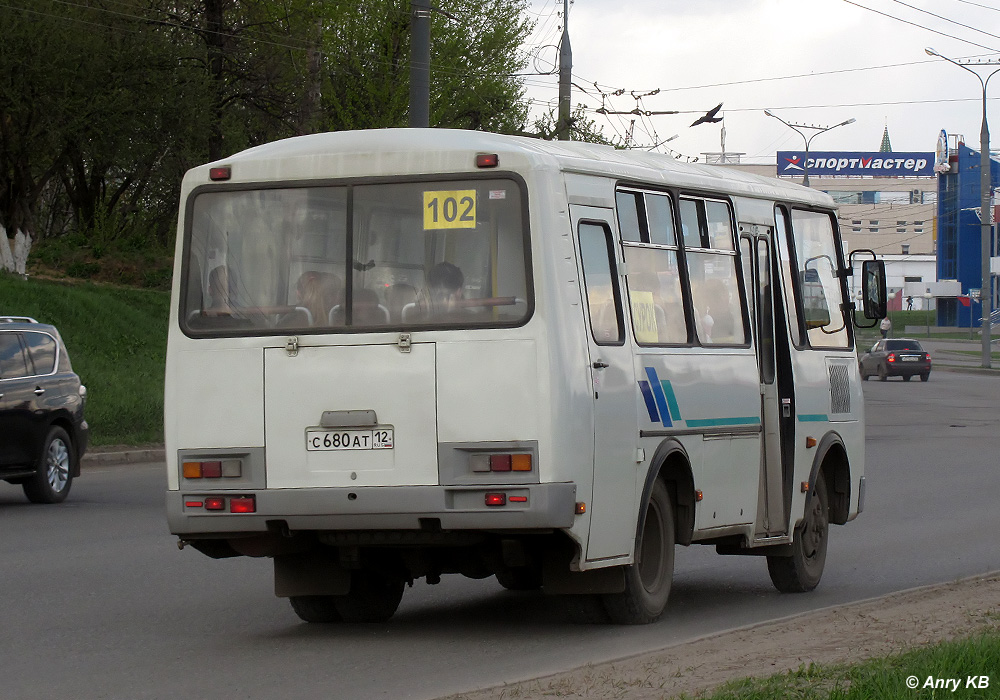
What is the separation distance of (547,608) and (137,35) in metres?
28.7

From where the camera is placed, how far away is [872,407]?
39188 mm

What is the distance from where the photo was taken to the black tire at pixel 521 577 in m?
9.04

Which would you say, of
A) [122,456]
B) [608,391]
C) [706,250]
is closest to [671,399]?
[608,391]

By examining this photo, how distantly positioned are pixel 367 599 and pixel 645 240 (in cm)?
263

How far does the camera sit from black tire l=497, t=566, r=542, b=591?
9039 mm

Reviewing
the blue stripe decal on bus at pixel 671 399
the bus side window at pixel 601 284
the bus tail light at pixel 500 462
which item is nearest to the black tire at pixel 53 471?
the blue stripe decal on bus at pixel 671 399

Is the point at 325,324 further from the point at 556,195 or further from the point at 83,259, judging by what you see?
the point at 83,259

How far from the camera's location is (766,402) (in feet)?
34.7

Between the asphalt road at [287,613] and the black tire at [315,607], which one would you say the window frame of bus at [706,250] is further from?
the black tire at [315,607]

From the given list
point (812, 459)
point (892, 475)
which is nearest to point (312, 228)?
point (812, 459)

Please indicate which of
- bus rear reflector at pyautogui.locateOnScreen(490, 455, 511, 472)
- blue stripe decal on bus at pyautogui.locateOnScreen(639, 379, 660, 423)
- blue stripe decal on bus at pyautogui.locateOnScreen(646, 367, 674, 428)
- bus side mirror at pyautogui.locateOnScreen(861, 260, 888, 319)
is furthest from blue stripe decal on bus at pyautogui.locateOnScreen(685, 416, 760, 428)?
bus side mirror at pyautogui.locateOnScreen(861, 260, 888, 319)

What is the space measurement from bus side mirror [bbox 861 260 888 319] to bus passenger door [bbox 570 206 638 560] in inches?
132

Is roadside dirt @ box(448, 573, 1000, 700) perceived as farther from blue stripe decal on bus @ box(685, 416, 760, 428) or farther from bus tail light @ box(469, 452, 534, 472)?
blue stripe decal on bus @ box(685, 416, 760, 428)

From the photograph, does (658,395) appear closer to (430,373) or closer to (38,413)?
(430,373)
